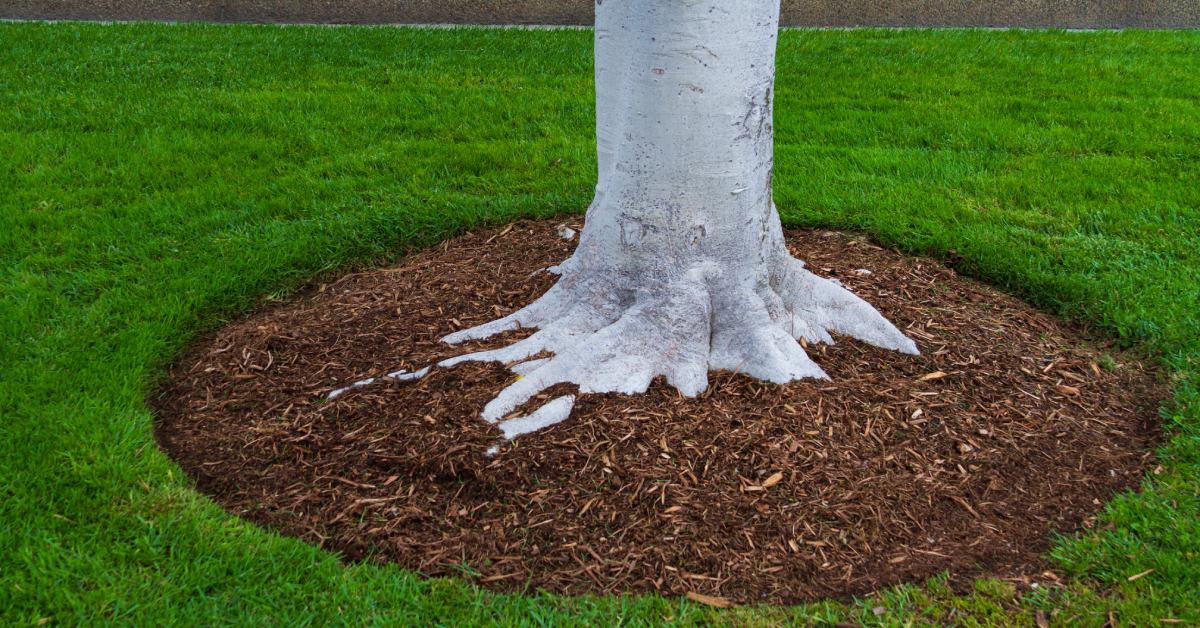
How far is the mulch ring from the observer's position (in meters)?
2.93

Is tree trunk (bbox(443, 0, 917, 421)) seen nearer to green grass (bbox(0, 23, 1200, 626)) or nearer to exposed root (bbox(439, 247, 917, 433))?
exposed root (bbox(439, 247, 917, 433))

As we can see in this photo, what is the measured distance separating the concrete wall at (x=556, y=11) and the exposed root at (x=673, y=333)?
7757mm

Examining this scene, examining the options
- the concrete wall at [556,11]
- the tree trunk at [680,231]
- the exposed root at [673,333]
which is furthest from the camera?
the concrete wall at [556,11]

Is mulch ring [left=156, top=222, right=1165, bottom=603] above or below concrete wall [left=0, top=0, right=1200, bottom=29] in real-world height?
below

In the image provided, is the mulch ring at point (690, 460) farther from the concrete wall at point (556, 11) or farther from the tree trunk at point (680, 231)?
the concrete wall at point (556, 11)

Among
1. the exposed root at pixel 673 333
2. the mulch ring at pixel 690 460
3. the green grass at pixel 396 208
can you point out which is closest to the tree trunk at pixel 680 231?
the exposed root at pixel 673 333

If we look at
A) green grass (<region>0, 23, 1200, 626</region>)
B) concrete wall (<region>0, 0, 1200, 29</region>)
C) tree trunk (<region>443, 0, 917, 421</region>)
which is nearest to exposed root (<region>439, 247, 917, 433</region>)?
tree trunk (<region>443, 0, 917, 421</region>)

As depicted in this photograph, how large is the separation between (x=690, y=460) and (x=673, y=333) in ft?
1.91

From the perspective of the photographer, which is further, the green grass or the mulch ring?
the mulch ring

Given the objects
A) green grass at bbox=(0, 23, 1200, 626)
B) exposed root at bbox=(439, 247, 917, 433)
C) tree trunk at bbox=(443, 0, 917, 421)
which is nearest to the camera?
green grass at bbox=(0, 23, 1200, 626)

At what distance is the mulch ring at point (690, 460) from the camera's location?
2932 millimetres

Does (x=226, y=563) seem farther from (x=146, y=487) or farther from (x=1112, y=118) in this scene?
(x=1112, y=118)

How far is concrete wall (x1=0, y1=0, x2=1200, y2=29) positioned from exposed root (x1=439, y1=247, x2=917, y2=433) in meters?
→ 7.76

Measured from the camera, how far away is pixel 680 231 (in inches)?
142
